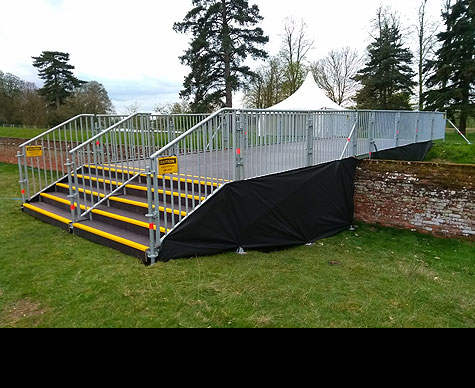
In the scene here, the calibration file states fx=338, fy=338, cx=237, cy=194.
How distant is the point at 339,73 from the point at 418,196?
83.3 feet

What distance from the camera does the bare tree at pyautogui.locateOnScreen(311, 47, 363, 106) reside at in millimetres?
28781

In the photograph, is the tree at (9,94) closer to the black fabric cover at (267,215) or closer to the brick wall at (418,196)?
the black fabric cover at (267,215)

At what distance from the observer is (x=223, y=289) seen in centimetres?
366

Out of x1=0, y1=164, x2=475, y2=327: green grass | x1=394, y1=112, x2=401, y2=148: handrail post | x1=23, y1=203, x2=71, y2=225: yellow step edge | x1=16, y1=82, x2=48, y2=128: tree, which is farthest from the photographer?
x1=16, y1=82, x2=48, y2=128: tree

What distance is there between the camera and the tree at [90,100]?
2780cm

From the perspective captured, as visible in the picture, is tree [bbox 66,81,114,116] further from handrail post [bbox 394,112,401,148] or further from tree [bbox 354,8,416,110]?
handrail post [bbox 394,112,401,148]

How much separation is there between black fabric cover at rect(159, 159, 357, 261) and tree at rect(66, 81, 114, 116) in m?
23.6

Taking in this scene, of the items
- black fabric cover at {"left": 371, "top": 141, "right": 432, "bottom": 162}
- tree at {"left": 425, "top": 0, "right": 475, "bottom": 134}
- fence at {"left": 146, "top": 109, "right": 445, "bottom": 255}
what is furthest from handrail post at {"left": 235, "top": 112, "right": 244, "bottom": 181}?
tree at {"left": 425, "top": 0, "right": 475, "bottom": 134}

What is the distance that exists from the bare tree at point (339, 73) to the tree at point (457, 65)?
26.1ft

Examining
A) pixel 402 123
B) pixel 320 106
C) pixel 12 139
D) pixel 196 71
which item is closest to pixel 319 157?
pixel 402 123

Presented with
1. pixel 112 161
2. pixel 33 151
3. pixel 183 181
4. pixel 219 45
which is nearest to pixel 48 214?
pixel 33 151

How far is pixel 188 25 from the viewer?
18797mm

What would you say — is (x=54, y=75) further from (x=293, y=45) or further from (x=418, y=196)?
(x=418, y=196)

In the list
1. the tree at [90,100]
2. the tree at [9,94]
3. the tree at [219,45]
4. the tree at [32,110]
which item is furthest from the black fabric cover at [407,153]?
the tree at [9,94]
